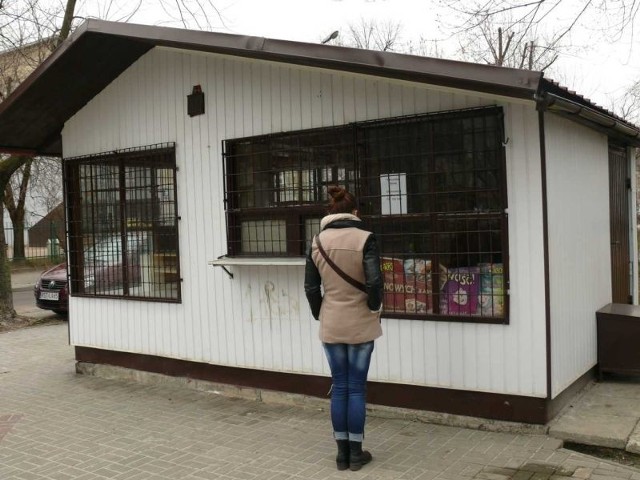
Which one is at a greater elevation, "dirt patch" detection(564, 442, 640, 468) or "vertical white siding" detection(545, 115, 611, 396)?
"vertical white siding" detection(545, 115, 611, 396)

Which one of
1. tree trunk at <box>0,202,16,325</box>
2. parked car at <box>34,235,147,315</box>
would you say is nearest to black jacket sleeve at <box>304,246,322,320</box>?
parked car at <box>34,235,147,315</box>

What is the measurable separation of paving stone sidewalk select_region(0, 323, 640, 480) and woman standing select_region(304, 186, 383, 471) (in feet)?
1.27

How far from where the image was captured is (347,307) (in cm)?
437

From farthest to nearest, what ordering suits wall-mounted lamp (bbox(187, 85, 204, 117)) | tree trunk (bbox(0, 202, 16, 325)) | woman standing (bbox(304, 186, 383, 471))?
1. tree trunk (bbox(0, 202, 16, 325))
2. wall-mounted lamp (bbox(187, 85, 204, 117))
3. woman standing (bbox(304, 186, 383, 471))

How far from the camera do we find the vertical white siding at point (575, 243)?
500 cm

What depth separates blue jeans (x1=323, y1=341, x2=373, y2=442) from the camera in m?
4.40

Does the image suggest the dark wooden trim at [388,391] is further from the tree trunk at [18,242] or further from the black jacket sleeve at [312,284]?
the tree trunk at [18,242]

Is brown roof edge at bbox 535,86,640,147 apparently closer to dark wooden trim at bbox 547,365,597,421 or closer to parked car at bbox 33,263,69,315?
dark wooden trim at bbox 547,365,597,421

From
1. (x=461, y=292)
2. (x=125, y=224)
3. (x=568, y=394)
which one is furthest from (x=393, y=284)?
(x=125, y=224)

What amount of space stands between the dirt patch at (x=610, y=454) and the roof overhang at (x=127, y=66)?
252cm

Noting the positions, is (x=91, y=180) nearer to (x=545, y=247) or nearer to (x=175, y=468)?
(x=175, y=468)

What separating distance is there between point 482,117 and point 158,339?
4.18 meters

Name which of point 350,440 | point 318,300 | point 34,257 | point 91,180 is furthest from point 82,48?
point 34,257

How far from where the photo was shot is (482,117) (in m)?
4.97
